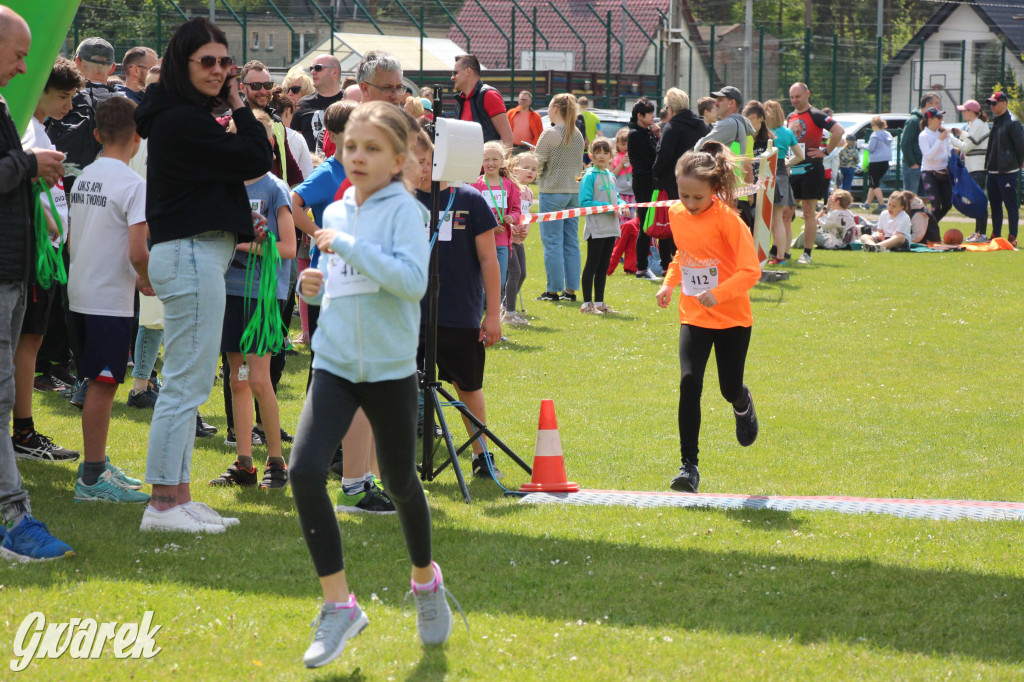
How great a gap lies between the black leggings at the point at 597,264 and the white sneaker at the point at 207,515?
7.69 metres

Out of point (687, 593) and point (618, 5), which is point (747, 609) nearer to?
point (687, 593)

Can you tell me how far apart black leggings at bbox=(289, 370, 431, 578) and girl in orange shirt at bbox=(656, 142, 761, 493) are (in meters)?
2.68

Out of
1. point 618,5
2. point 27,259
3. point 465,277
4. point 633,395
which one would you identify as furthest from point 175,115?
point 618,5

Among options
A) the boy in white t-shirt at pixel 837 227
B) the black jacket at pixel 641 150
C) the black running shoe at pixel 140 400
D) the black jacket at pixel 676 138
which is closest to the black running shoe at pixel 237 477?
the black running shoe at pixel 140 400

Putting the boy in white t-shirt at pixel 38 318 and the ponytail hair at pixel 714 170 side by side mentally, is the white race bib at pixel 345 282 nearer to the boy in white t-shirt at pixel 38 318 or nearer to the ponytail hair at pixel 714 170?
the boy in white t-shirt at pixel 38 318

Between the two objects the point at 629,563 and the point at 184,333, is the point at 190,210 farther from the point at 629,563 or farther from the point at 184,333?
the point at 629,563

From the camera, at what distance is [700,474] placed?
22.0 ft

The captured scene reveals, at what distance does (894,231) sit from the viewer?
731 inches

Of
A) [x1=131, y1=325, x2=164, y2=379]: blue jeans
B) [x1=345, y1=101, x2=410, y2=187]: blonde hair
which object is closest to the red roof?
[x1=131, y1=325, x2=164, y2=379]: blue jeans

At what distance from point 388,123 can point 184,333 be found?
1752 millimetres

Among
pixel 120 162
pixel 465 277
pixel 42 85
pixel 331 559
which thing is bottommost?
pixel 331 559

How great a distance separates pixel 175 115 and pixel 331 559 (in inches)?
85.4

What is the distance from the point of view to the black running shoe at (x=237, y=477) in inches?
233

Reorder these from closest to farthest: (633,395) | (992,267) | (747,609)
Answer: (747,609)
(633,395)
(992,267)
